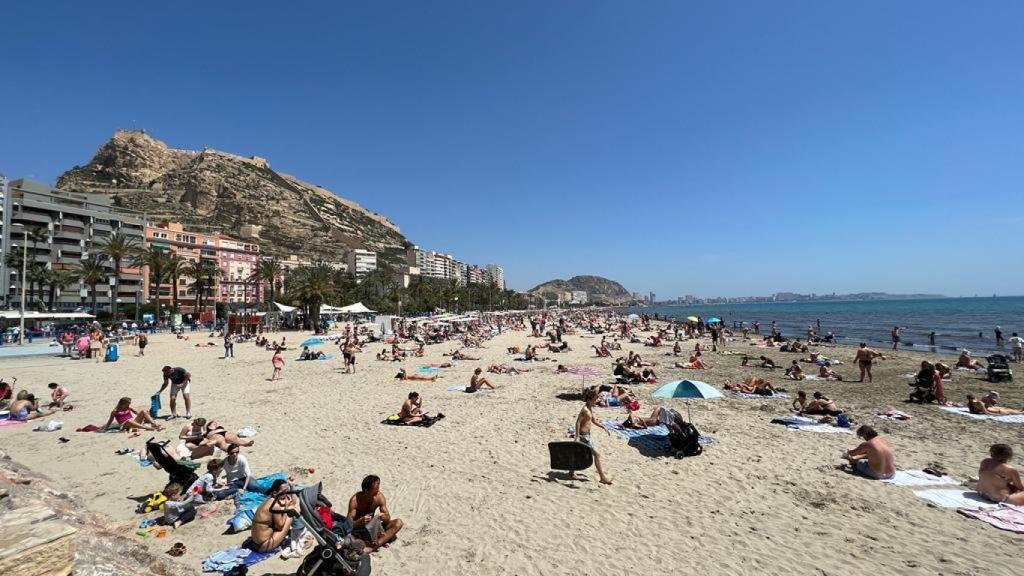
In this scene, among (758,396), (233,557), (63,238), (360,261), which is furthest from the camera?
(360,261)

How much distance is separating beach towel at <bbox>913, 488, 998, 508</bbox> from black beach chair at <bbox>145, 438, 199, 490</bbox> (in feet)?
32.0

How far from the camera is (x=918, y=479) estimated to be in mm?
6371

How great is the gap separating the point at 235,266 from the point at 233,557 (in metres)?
93.1

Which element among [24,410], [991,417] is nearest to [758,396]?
[991,417]

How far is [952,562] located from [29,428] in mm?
15353

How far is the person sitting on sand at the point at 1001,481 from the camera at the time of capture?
554 centimetres

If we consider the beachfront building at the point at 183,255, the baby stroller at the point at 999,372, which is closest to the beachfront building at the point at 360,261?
the beachfront building at the point at 183,255

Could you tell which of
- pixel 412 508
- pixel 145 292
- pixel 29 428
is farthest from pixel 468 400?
pixel 145 292

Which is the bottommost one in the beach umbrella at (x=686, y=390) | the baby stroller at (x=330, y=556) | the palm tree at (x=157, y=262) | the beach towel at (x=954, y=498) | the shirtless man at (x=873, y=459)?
the beach towel at (x=954, y=498)

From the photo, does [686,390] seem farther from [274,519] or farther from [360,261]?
[360,261]

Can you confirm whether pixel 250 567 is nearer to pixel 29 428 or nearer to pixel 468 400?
pixel 468 400

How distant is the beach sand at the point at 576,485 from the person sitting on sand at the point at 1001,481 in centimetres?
90

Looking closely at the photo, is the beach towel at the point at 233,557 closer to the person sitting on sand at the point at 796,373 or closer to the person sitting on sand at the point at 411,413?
the person sitting on sand at the point at 411,413

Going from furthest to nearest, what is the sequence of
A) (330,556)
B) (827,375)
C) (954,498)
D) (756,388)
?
(827,375), (756,388), (954,498), (330,556)
